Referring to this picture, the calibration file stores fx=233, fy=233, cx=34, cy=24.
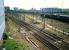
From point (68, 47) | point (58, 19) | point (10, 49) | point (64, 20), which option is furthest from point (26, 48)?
point (58, 19)

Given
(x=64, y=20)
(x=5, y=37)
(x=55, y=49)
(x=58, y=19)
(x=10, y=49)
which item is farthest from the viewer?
(x=58, y=19)

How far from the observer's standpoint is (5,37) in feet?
99.4

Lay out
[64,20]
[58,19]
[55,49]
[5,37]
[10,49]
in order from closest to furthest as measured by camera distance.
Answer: [10,49]
[55,49]
[5,37]
[64,20]
[58,19]

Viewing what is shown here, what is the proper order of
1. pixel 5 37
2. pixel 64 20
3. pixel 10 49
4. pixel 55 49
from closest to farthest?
pixel 10 49 < pixel 55 49 < pixel 5 37 < pixel 64 20

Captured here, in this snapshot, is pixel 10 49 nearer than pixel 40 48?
Yes

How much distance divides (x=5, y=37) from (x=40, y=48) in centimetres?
621

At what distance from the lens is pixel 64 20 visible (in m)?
63.9

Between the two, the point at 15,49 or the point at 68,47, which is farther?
the point at 68,47

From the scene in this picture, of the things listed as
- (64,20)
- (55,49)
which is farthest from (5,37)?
(64,20)

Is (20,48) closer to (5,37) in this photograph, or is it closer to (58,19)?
(5,37)

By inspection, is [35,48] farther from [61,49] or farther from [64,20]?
[64,20]

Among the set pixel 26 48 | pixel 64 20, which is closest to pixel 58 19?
pixel 64 20

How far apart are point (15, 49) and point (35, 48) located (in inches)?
112

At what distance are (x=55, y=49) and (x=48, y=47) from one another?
5.11 feet
